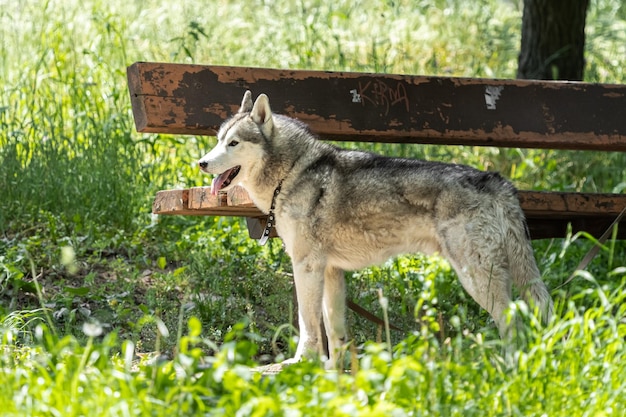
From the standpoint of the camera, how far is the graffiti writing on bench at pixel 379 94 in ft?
16.6

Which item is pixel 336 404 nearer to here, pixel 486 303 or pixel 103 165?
pixel 486 303

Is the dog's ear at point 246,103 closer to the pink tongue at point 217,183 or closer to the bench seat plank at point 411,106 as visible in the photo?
the bench seat plank at point 411,106

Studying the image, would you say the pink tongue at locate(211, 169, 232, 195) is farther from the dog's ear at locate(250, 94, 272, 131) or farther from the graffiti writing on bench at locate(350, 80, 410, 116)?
the graffiti writing on bench at locate(350, 80, 410, 116)

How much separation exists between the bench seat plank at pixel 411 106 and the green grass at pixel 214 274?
0.83 meters

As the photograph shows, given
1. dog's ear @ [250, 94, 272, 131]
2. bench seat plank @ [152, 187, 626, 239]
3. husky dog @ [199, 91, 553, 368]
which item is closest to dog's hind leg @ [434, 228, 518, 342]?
husky dog @ [199, 91, 553, 368]

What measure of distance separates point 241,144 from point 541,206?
163cm

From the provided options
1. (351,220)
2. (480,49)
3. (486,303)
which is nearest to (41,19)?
(480,49)

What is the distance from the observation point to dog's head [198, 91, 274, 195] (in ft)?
15.9

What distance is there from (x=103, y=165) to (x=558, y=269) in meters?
3.73

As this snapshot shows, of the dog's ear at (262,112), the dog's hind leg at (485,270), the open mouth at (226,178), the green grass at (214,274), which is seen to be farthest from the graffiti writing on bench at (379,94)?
the green grass at (214,274)

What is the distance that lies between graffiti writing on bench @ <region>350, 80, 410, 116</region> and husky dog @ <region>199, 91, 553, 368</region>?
0.29 metres

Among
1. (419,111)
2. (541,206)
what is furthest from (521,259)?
(419,111)

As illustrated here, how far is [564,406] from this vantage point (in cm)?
321

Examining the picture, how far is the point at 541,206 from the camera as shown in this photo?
16.6ft
